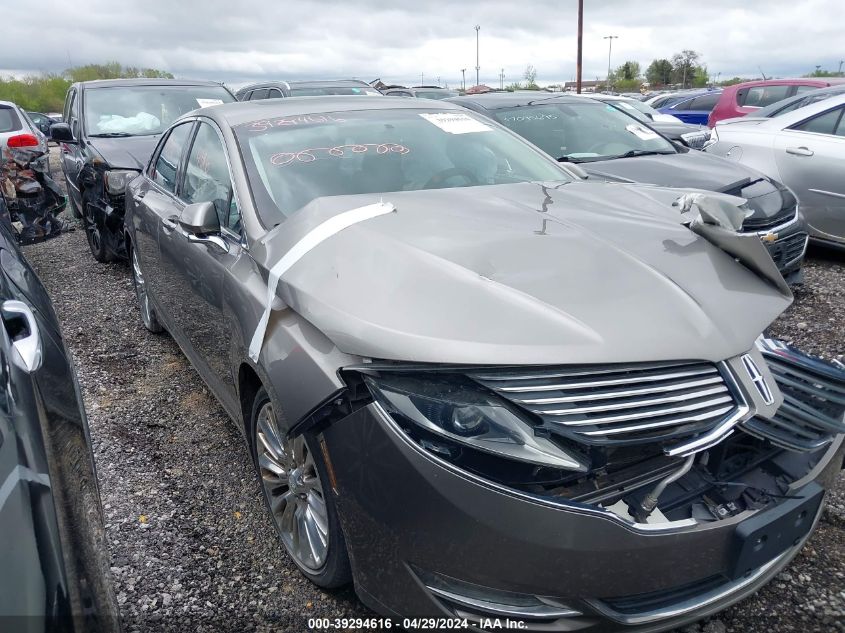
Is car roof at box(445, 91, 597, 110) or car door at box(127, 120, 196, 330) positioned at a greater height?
car roof at box(445, 91, 597, 110)

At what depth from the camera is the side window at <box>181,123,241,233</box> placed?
2.77 m

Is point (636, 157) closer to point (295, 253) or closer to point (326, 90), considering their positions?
point (295, 253)

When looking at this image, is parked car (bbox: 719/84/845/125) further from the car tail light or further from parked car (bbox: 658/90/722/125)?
the car tail light

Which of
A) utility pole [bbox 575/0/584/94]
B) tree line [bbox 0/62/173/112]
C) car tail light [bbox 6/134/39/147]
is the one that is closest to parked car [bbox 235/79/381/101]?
car tail light [bbox 6/134/39/147]

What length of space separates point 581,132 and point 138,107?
4.72m

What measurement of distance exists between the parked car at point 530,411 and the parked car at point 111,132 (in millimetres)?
4330

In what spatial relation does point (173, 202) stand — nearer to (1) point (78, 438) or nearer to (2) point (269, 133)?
(2) point (269, 133)

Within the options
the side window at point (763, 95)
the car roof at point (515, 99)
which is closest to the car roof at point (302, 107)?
the car roof at point (515, 99)

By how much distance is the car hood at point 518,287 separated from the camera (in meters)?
1.67

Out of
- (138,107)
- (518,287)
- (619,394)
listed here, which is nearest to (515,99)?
(138,107)

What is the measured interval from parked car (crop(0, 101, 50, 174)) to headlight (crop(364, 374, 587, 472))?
7.41 m

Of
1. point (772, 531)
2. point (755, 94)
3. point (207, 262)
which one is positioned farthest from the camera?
point (755, 94)

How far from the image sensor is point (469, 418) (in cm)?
165

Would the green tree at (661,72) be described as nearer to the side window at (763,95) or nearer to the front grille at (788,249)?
the side window at (763,95)
